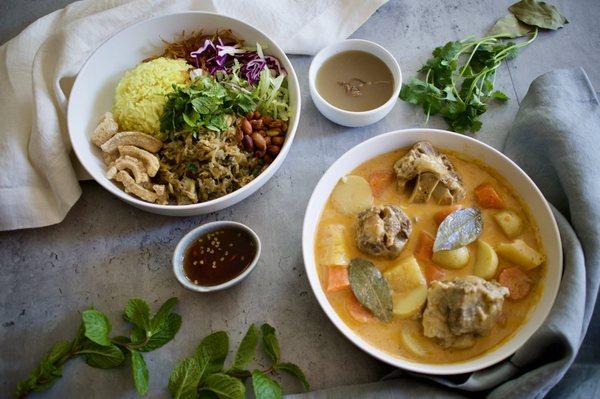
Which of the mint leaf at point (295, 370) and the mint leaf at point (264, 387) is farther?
the mint leaf at point (295, 370)

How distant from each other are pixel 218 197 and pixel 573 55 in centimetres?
291

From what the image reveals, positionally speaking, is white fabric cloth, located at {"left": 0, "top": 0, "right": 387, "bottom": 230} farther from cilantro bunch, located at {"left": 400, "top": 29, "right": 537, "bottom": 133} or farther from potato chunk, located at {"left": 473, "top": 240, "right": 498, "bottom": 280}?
Result: potato chunk, located at {"left": 473, "top": 240, "right": 498, "bottom": 280}

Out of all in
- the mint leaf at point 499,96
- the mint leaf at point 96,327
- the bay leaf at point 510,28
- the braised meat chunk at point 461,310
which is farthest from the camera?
the bay leaf at point 510,28

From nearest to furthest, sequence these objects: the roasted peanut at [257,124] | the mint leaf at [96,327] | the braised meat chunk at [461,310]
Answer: the braised meat chunk at [461,310]
the mint leaf at [96,327]
the roasted peanut at [257,124]

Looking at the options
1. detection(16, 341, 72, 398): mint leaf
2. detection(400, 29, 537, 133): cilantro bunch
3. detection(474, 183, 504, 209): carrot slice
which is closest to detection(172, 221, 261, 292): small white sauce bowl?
detection(16, 341, 72, 398): mint leaf

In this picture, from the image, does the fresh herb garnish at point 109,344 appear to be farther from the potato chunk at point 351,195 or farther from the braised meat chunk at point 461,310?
the braised meat chunk at point 461,310

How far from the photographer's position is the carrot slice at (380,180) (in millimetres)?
2846

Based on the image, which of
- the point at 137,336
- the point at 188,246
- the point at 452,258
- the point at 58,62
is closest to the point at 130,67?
the point at 58,62

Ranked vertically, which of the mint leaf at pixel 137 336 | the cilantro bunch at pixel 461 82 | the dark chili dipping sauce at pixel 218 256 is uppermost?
the cilantro bunch at pixel 461 82

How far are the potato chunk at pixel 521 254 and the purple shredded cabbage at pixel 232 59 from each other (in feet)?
6.06

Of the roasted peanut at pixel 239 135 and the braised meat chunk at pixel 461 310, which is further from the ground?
the roasted peanut at pixel 239 135

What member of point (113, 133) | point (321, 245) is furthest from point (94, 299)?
point (321, 245)

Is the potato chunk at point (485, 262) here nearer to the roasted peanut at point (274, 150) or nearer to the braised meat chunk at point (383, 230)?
the braised meat chunk at point (383, 230)

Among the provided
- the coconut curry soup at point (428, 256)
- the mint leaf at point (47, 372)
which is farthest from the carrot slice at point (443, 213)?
the mint leaf at point (47, 372)
